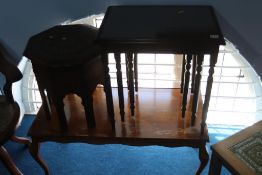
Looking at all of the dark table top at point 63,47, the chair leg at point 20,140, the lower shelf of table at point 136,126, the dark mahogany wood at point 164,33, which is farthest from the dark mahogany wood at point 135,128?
the dark table top at point 63,47

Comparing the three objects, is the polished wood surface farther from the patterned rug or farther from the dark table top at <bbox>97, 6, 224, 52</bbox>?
the patterned rug

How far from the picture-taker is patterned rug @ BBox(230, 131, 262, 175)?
1180 millimetres

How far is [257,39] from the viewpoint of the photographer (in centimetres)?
158

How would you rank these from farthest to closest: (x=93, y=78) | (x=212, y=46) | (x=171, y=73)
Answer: (x=171, y=73) → (x=93, y=78) → (x=212, y=46)

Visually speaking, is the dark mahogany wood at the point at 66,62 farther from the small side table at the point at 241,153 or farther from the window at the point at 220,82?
→ the small side table at the point at 241,153

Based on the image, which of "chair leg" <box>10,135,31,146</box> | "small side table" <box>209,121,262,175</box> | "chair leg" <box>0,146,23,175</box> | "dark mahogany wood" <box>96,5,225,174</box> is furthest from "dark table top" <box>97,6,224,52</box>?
"chair leg" <box>10,135,31,146</box>

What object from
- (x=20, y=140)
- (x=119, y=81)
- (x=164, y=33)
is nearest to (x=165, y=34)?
(x=164, y=33)

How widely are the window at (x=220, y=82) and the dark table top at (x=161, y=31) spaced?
539 millimetres

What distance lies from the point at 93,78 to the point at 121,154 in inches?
28.3

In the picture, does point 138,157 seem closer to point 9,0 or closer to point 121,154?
point 121,154

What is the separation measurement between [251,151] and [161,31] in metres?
0.63

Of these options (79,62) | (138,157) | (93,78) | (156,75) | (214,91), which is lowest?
(138,157)

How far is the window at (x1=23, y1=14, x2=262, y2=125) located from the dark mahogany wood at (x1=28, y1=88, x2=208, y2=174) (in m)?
0.37

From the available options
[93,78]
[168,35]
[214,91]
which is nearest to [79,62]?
[93,78]
